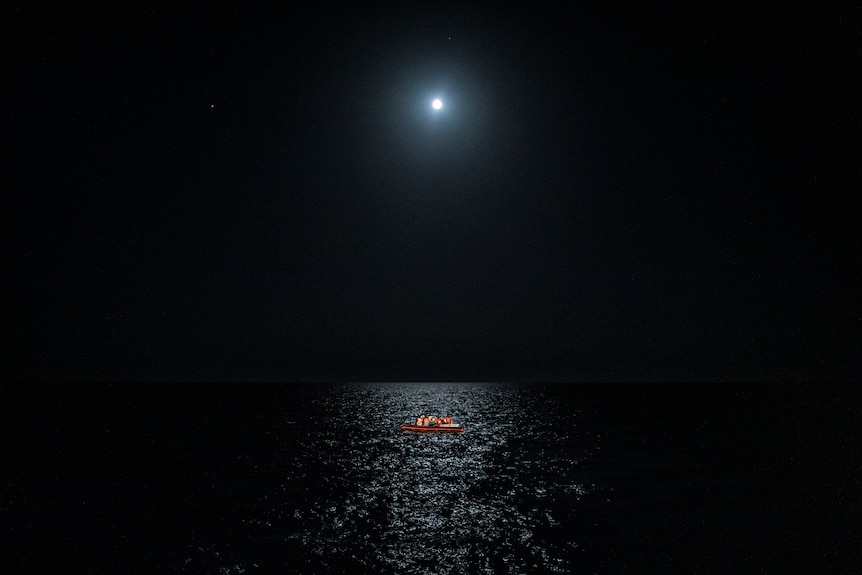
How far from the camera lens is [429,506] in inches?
1401

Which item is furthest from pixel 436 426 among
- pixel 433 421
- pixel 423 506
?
pixel 423 506

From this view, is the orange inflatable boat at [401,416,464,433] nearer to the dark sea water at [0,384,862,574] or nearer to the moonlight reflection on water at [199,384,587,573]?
the dark sea water at [0,384,862,574]

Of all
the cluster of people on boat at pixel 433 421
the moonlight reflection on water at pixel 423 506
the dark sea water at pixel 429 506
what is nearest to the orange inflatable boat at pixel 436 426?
the cluster of people on boat at pixel 433 421

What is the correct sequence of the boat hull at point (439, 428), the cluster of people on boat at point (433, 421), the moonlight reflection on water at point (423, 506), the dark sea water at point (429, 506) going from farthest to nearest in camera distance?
the cluster of people on boat at point (433, 421) → the boat hull at point (439, 428) → the moonlight reflection on water at point (423, 506) → the dark sea water at point (429, 506)

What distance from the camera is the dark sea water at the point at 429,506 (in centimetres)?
2586

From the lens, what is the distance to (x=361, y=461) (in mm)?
53844

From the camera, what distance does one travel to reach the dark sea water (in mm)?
25859

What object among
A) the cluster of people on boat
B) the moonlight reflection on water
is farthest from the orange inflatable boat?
the moonlight reflection on water

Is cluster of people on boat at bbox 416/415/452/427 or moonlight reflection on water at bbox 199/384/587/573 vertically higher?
cluster of people on boat at bbox 416/415/452/427

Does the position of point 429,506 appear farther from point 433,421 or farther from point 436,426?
point 433,421

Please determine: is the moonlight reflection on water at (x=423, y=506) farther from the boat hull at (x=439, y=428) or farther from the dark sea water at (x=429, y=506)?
the boat hull at (x=439, y=428)

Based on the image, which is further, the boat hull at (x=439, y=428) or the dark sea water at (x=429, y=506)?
the boat hull at (x=439, y=428)

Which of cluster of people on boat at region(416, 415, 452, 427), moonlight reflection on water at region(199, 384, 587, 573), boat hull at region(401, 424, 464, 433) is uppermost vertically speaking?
cluster of people on boat at region(416, 415, 452, 427)

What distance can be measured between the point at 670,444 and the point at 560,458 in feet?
69.7
